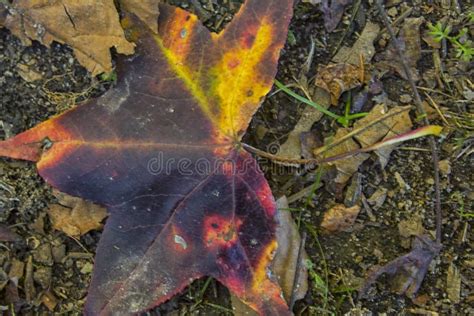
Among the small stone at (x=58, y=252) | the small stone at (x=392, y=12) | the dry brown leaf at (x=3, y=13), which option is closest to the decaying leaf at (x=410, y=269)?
the small stone at (x=392, y=12)

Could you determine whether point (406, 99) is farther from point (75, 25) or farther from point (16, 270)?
point (16, 270)

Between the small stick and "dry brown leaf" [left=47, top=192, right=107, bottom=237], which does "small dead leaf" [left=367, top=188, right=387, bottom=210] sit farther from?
"dry brown leaf" [left=47, top=192, right=107, bottom=237]

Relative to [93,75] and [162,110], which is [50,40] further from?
[162,110]

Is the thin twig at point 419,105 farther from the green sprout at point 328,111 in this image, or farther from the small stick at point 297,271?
the small stick at point 297,271

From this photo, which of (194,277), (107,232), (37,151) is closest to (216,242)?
(194,277)

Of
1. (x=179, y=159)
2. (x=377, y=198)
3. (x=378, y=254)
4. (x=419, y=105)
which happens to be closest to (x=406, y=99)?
(x=419, y=105)

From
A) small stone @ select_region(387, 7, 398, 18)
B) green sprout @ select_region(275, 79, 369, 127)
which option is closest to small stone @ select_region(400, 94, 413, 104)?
green sprout @ select_region(275, 79, 369, 127)
